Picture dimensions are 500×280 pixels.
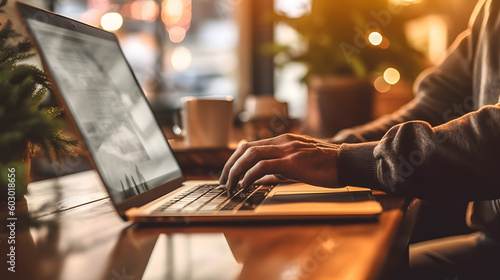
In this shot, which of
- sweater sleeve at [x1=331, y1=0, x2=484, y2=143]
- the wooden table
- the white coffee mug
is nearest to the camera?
the wooden table

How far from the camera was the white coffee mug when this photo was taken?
1.19 metres

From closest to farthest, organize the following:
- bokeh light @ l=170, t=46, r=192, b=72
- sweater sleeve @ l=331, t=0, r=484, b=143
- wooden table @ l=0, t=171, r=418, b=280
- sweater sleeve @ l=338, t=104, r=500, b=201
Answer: wooden table @ l=0, t=171, r=418, b=280, sweater sleeve @ l=338, t=104, r=500, b=201, sweater sleeve @ l=331, t=0, r=484, b=143, bokeh light @ l=170, t=46, r=192, b=72

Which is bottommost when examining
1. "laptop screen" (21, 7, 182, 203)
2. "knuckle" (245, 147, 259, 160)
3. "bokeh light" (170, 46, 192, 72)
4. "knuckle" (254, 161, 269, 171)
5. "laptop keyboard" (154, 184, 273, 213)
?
"laptop keyboard" (154, 184, 273, 213)

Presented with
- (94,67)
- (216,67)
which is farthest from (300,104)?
(94,67)

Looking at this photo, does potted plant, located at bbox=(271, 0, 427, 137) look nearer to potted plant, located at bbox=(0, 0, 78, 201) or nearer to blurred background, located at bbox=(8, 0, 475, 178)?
blurred background, located at bbox=(8, 0, 475, 178)

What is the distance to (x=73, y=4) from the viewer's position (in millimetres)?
4039

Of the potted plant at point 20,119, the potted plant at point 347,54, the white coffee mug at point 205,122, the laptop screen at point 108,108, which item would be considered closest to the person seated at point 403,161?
the laptop screen at point 108,108

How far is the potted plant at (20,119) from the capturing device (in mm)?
612

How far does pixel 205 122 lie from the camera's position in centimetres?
119

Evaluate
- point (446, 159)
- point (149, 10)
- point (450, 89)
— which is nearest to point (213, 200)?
point (446, 159)

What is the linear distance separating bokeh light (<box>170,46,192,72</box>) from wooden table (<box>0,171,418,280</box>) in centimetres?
369

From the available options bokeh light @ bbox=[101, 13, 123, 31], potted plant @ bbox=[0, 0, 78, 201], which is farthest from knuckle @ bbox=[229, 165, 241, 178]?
bokeh light @ bbox=[101, 13, 123, 31]

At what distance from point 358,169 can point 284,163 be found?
0.12m

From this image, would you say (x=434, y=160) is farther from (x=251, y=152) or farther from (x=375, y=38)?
(x=375, y=38)
